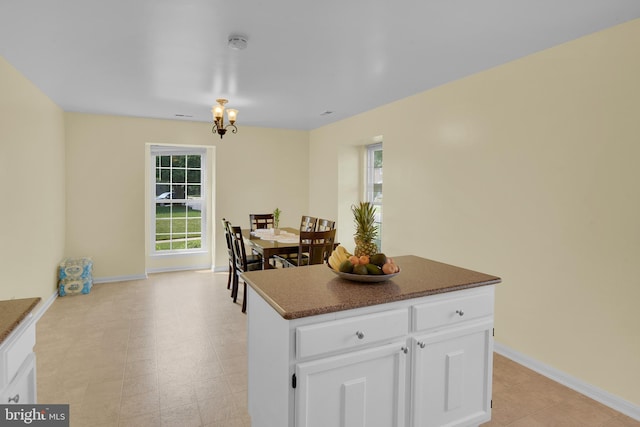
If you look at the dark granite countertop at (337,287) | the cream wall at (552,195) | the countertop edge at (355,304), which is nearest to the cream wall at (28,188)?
the dark granite countertop at (337,287)

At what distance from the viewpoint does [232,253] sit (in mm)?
4672

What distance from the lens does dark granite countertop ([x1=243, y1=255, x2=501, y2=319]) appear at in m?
1.58

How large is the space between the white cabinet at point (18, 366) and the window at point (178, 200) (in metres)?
4.96

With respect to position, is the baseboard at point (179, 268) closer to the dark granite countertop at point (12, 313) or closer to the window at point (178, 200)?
the window at point (178, 200)

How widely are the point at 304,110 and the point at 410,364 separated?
12.9ft

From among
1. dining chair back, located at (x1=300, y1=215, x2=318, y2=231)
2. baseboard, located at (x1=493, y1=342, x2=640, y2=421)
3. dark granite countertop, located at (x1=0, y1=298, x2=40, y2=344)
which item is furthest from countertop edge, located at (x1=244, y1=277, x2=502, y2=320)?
dining chair back, located at (x1=300, y1=215, x2=318, y2=231)

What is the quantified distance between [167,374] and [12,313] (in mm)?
1597

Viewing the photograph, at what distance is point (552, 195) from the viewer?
2771 millimetres

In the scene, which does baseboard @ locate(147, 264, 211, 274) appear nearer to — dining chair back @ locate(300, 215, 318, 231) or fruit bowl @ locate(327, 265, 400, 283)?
dining chair back @ locate(300, 215, 318, 231)

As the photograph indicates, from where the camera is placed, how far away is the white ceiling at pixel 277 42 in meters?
2.19

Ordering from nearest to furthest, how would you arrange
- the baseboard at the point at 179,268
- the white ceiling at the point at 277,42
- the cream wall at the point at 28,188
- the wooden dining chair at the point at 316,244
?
the white ceiling at the point at 277,42 < the cream wall at the point at 28,188 < the wooden dining chair at the point at 316,244 < the baseboard at the point at 179,268

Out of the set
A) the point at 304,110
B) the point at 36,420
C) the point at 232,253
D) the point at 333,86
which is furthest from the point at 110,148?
the point at 36,420

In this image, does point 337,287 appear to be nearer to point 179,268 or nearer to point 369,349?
point 369,349

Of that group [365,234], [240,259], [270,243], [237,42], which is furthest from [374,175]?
[365,234]
